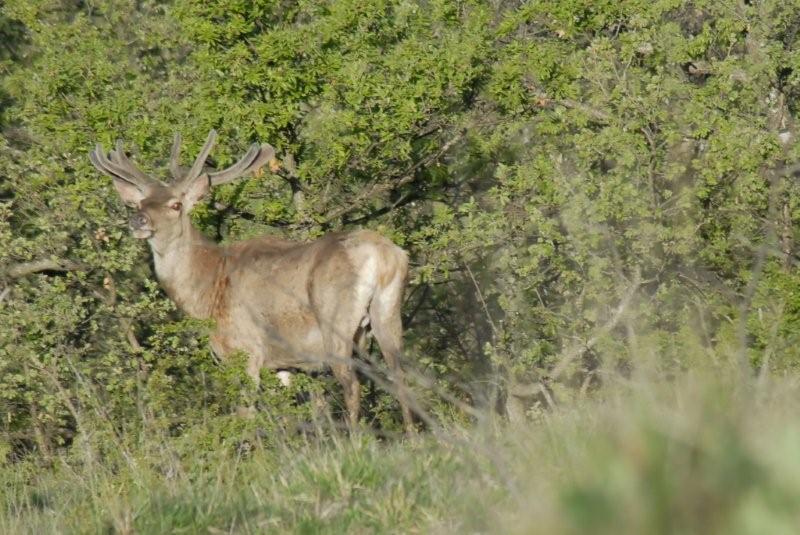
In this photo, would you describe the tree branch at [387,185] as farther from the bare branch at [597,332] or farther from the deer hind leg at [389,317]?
the deer hind leg at [389,317]

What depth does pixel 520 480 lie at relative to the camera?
4.55 metres

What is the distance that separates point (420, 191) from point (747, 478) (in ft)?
34.7

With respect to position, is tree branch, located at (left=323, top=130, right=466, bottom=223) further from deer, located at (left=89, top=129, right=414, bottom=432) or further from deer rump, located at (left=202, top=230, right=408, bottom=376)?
deer rump, located at (left=202, top=230, right=408, bottom=376)

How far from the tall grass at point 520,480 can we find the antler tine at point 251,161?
3893 millimetres

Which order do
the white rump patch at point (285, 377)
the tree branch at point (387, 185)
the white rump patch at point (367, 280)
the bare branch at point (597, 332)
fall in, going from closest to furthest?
the white rump patch at point (367, 280), the white rump patch at point (285, 377), the bare branch at point (597, 332), the tree branch at point (387, 185)

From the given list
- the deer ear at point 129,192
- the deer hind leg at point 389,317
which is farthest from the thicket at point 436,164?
the deer hind leg at point 389,317

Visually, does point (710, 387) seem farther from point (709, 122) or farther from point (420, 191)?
point (420, 191)

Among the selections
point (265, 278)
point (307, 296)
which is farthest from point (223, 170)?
point (307, 296)

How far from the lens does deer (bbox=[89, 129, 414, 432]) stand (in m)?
10.9

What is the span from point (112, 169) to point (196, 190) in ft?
2.37

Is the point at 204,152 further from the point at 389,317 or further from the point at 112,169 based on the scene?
the point at 389,317

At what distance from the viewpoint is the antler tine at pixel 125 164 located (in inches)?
474

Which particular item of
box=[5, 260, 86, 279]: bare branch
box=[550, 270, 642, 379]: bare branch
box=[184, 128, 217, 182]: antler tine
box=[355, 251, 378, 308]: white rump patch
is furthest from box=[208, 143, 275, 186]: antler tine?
box=[550, 270, 642, 379]: bare branch

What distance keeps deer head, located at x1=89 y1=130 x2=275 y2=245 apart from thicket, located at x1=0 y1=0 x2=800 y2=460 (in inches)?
13.5
